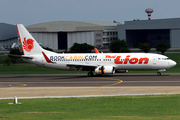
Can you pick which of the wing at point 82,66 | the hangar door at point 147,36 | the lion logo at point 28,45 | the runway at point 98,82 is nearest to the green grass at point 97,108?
the runway at point 98,82

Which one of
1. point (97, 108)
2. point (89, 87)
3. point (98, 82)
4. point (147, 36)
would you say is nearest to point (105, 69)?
point (98, 82)

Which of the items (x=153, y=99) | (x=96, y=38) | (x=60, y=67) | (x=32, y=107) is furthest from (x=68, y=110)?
(x=96, y=38)

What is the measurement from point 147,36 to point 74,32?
4611 centimetres

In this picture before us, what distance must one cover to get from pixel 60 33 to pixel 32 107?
161937mm

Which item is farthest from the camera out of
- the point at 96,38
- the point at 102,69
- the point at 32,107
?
the point at 96,38

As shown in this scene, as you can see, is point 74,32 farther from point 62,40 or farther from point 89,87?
point 89,87

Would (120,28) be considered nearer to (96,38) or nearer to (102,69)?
(96,38)

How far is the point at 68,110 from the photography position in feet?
59.2

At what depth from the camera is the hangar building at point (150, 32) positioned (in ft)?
486

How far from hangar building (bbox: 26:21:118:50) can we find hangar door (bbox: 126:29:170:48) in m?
11.0

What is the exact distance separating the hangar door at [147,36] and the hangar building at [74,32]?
11.0 m

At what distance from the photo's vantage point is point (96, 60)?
1842 inches

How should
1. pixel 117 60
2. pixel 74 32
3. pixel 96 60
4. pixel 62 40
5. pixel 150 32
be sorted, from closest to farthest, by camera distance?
pixel 117 60
pixel 96 60
pixel 74 32
pixel 150 32
pixel 62 40

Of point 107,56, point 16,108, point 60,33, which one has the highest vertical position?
point 60,33
